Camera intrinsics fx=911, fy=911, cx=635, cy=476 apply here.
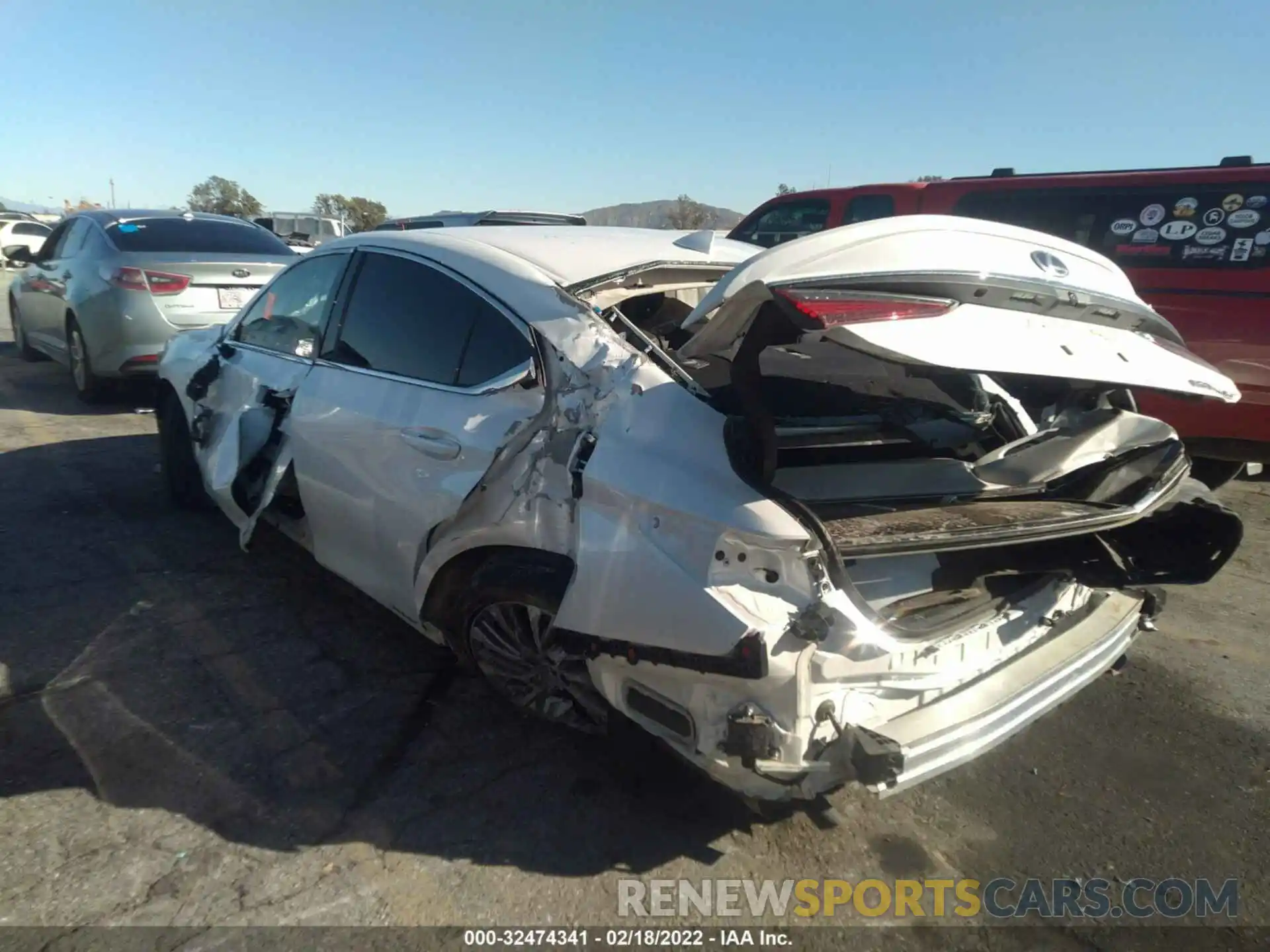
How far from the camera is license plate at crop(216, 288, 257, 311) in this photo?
7.68 meters

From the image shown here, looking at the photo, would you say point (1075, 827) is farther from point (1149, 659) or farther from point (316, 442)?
point (316, 442)

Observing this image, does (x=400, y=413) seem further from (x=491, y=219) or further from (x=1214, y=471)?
(x=491, y=219)

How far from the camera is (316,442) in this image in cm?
362

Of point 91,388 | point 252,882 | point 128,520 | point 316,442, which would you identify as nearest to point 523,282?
point 316,442

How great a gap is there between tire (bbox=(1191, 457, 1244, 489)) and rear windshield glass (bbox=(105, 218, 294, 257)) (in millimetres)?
7597

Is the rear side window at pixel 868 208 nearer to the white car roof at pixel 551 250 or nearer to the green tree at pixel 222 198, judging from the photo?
the white car roof at pixel 551 250

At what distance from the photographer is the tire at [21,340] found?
33.7 feet

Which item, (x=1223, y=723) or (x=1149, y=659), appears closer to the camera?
(x=1223, y=723)

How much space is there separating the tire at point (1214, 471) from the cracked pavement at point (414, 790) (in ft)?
7.25

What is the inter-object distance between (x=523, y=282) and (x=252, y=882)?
1.95 m

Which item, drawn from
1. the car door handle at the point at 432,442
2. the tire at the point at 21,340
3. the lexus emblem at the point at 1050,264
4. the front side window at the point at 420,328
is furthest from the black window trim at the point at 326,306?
the tire at the point at 21,340

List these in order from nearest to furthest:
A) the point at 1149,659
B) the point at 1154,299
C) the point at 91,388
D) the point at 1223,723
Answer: the point at 1223,723 < the point at 1149,659 < the point at 1154,299 < the point at 91,388

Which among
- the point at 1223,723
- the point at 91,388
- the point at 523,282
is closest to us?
the point at 523,282

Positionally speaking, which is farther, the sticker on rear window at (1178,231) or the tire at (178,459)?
the sticker on rear window at (1178,231)
